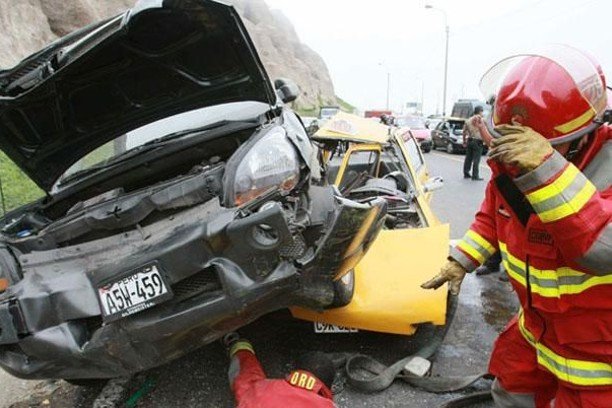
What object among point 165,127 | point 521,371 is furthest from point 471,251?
point 165,127

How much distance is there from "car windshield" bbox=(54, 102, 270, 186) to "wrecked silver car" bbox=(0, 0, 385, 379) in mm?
10

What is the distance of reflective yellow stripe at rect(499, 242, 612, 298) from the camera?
1.68 meters

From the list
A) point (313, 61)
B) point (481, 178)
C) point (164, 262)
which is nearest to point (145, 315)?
point (164, 262)

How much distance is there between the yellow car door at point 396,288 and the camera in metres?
2.94

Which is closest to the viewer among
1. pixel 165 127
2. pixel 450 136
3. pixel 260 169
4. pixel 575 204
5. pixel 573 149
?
pixel 575 204

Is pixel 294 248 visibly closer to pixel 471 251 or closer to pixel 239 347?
pixel 471 251

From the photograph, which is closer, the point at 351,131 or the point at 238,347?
the point at 238,347

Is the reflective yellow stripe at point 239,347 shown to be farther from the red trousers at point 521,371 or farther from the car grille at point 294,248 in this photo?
the red trousers at point 521,371

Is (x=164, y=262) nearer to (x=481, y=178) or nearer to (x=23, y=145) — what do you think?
(x=23, y=145)

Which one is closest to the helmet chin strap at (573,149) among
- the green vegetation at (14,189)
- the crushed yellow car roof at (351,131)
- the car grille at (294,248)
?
the car grille at (294,248)

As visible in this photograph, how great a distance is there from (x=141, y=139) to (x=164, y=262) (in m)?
1.24

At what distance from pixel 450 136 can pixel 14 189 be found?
16367mm

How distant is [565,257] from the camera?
1.60 meters

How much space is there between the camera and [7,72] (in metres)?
2.50
